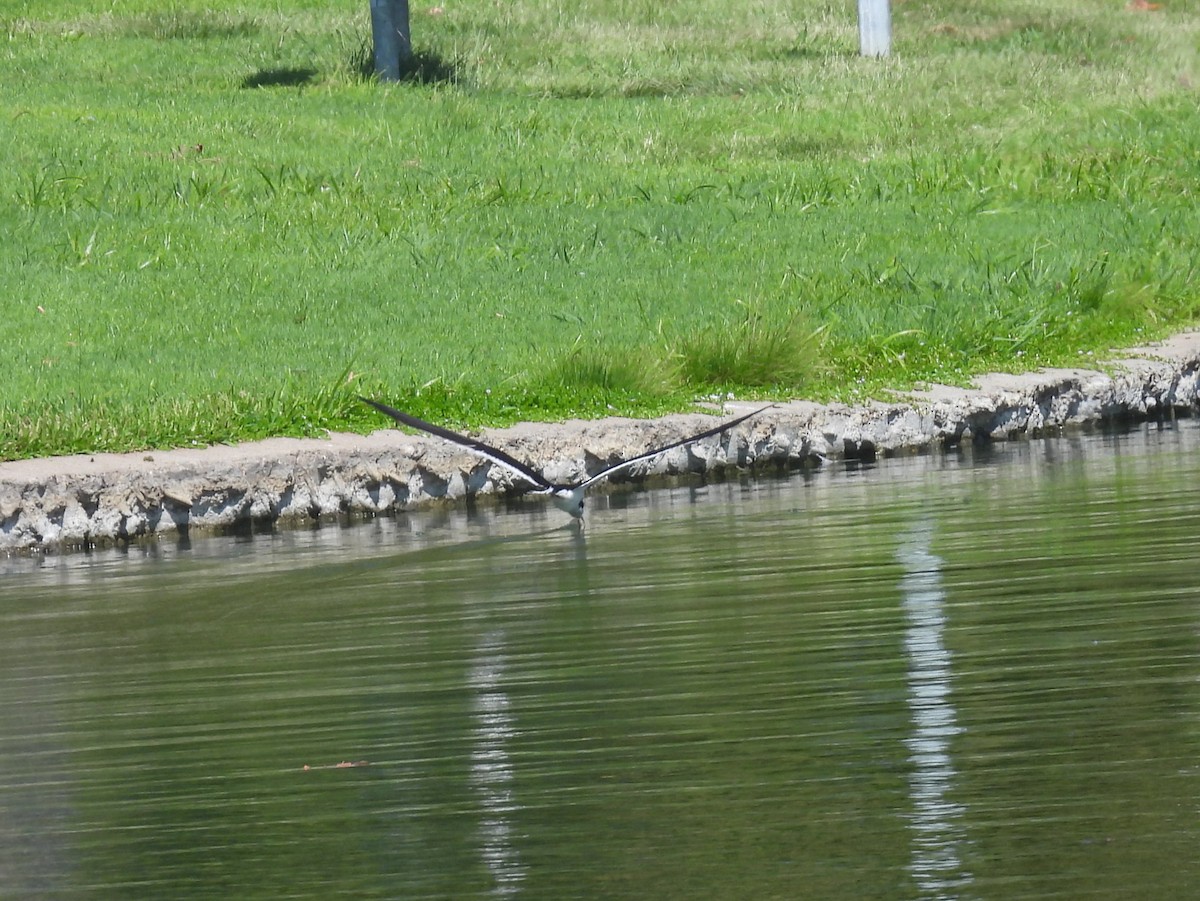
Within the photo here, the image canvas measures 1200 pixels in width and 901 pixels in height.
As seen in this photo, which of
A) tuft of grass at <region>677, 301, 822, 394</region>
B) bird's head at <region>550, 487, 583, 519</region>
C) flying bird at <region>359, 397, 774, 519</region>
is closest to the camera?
flying bird at <region>359, 397, 774, 519</region>

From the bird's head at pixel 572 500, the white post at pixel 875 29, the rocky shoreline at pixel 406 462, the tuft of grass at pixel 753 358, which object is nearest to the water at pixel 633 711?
the bird's head at pixel 572 500

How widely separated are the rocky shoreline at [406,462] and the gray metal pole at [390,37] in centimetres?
1416

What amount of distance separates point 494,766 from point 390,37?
23.9m

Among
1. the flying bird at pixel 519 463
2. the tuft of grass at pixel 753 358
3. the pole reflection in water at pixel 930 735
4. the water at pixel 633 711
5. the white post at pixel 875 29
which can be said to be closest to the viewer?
the pole reflection in water at pixel 930 735

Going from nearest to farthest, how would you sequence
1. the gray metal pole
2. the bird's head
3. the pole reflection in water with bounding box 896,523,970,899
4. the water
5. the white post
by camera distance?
the pole reflection in water with bounding box 896,523,970,899 → the water → the bird's head → the gray metal pole → the white post

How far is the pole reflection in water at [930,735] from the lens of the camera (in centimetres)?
538

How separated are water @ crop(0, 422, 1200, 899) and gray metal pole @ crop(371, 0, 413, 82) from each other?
1753 centimetres

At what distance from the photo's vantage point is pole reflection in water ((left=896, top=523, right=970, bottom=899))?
5.38 metres

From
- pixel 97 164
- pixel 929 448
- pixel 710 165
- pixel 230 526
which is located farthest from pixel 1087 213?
pixel 230 526

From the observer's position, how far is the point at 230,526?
560 inches

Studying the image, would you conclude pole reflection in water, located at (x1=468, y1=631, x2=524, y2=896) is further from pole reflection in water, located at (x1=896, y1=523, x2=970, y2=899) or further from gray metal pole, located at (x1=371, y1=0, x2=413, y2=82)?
gray metal pole, located at (x1=371, y1=0, x2=413, y2=82)

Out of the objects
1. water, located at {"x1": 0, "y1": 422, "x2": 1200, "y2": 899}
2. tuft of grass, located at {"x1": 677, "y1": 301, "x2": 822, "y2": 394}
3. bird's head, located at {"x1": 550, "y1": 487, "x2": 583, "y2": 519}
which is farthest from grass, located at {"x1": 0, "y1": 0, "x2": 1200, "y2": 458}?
water, located at {"x1": 0, "y1": 422, "x2": 1200, "y2": 899}

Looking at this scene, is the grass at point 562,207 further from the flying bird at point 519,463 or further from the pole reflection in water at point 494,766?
the pole reflection in water at point 494,766

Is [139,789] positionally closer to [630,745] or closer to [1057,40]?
[630,745]
